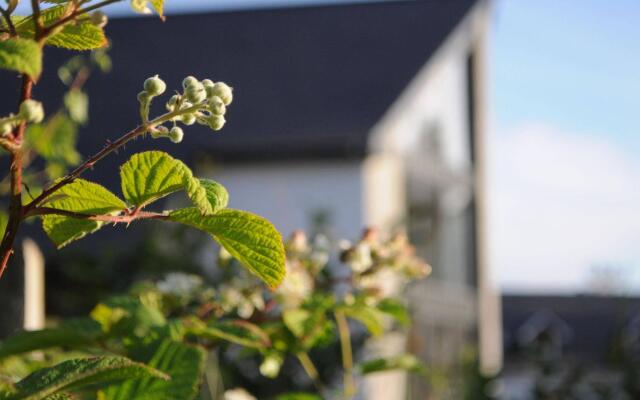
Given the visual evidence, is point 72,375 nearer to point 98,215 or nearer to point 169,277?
point 98,215

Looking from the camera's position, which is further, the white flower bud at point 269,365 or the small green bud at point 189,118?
the white flower bud at point 269,365

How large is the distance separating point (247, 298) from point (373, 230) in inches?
9.6

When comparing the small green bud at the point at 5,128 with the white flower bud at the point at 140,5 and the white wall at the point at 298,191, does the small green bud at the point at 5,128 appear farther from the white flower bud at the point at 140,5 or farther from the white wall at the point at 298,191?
the white wall at the point at 298,191

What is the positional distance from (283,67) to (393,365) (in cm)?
1040

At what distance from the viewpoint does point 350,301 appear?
1.93m

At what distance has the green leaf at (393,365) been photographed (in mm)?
1986

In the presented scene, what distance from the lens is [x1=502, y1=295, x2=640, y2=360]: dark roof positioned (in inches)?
914

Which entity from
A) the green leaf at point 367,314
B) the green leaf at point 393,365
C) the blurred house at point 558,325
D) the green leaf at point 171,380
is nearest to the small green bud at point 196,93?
the green leaf at point 171,380

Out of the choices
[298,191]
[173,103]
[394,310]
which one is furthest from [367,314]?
[298,191]

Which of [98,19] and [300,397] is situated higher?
[98,19]

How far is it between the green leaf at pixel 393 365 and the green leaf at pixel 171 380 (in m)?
0.77

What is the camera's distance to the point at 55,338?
52.0 inches

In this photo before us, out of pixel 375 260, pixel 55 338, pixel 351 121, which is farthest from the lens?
pixel 351 121

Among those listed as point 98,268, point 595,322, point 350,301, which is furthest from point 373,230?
point 595,322
